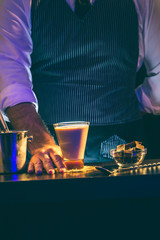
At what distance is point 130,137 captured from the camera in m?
2.10

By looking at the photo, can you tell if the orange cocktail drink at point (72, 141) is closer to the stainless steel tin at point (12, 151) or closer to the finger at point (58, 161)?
the finger at point (58, 161)

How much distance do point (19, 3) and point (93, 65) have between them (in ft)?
1.80

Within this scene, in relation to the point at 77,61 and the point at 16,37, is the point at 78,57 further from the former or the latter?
the point at 16,37

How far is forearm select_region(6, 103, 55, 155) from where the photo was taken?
1.42 meters

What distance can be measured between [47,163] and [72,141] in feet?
0.39

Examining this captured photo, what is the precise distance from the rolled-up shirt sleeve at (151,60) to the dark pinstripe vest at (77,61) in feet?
0.92

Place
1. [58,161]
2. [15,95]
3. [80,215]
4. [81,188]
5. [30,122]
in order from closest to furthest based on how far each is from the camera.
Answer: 1. [81,188]
2. [80,215]
3. [58,161]
4. [30,122]
5. [15,95]

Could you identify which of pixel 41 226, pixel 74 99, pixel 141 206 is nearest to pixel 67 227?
pixel 41 226

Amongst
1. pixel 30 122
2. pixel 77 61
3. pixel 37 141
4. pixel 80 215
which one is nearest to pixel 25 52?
pixel 77 61

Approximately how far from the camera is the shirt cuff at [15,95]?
5.38ft

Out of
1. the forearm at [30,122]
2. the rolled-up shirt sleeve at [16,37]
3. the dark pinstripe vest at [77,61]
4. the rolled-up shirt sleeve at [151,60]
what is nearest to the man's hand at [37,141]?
the forearm at [30,122]

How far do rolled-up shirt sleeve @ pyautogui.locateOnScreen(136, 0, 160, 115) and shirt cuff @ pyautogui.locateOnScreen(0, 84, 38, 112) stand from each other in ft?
3.30

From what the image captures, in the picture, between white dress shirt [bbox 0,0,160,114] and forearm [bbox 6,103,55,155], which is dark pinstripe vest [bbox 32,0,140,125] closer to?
white dress shirt [bbox 0,0,160,114]

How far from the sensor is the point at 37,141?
1373 mm
